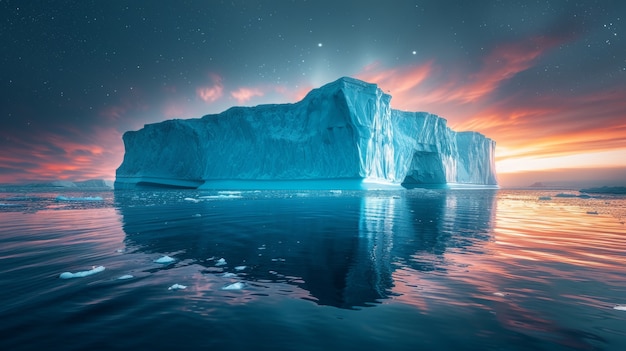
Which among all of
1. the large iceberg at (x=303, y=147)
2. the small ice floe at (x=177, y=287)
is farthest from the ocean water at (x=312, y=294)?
the large iceberg at (x=303, y=147)

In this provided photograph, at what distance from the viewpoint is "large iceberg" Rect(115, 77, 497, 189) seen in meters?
39.0

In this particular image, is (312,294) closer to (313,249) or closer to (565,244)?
(313,249)

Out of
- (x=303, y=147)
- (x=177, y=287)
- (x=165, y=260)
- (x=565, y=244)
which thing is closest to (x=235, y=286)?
(x=177, y=287)

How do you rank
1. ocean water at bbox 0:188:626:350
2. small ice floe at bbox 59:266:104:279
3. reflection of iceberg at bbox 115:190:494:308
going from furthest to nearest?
small ice floe at bbox 59:266:104:279
reflection of iceberg at bbox 115:190:494:308
ocean water at bbox 0:188:626:350

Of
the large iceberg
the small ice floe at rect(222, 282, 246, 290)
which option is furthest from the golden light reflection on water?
the large iceberg

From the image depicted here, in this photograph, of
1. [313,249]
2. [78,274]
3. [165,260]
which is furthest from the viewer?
[313,249]

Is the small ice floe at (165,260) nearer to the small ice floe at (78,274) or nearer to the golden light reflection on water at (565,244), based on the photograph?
the small ice floe at (78,274)

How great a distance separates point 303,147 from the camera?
4172cm

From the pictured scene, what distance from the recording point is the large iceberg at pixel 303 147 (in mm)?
38969

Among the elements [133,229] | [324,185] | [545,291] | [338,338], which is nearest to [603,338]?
[545,291]

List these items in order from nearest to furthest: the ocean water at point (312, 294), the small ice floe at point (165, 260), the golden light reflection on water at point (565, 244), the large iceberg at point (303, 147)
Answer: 1. the ocean water at point (312, 294)
2. the small ice floe at point (165, 260)
3. the golden light reflection on water at point (565, 244)
4. the large iceberg at point (303, 147)

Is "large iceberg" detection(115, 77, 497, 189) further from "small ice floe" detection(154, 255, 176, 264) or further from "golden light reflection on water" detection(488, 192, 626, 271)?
"small ice floe" detection(154, 255, 176, 264)

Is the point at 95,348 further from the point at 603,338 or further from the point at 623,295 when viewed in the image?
the point at 623,295

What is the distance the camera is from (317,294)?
3184 mm
